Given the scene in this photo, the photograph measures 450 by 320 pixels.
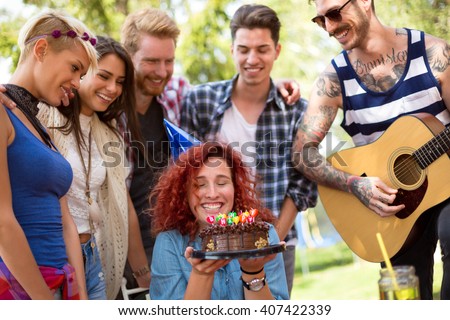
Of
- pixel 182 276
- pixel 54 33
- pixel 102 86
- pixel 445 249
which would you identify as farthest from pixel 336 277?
pixel 54 33

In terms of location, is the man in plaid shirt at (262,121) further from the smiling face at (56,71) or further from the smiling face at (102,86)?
the smiling face at (56,71)

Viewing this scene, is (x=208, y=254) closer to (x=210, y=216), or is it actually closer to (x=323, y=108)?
(x=210, y=216)

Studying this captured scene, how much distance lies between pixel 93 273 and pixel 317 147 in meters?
1.58

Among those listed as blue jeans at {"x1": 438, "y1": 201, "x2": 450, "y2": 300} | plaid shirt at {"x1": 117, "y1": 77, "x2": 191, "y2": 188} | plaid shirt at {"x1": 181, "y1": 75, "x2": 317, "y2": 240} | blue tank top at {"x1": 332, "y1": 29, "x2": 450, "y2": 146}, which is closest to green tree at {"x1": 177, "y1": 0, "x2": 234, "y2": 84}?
plaid shirt at {"x1": 117, "y1": 77, "x2": 191, "y2": 188}

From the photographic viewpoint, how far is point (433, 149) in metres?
3.51

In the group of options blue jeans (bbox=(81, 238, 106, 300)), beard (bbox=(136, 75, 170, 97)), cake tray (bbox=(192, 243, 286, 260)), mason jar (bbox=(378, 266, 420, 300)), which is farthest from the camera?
beard (bbox=(136, 75, 170, 97))

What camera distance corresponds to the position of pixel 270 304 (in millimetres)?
2445

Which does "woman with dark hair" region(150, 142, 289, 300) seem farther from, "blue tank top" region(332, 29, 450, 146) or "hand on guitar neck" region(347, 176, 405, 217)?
"blue tank top" region(332, 29, 450, 146)

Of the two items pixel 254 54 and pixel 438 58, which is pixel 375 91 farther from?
pixel 254 54

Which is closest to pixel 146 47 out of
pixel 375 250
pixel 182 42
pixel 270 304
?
pixel 375 250

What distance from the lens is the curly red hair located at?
3320mm

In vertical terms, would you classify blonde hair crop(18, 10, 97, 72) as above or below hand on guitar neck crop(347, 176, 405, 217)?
above

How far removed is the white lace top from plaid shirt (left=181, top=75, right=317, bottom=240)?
3.03 feet

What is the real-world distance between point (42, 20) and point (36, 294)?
4.17 feet
